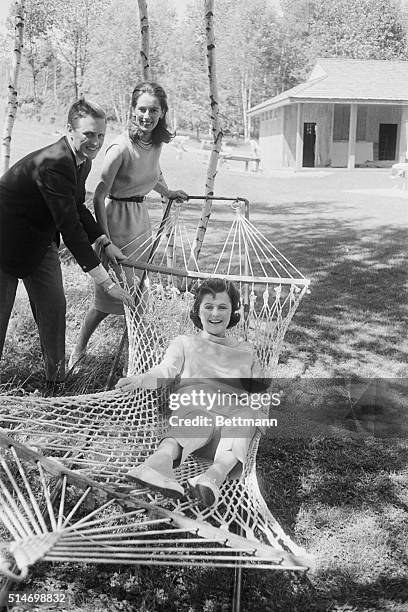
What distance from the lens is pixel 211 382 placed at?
94.0 inches

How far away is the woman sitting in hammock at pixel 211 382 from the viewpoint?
2176mm

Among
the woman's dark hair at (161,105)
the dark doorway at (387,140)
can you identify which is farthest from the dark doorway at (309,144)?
the woman's dark hair at (161,105)

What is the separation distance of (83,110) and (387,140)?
752 inches

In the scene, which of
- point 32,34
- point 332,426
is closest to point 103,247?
point 332,426

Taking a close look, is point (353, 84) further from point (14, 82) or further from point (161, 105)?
point (161, 105)

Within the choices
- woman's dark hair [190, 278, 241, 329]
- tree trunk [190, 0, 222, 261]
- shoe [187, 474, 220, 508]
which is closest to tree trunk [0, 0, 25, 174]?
tree trunk [190, 0, 222, 261]

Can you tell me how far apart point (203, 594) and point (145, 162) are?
1660mm

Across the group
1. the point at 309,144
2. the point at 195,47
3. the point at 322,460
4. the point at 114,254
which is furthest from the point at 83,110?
the point at 195,47

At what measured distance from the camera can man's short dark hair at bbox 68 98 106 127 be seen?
231 cm

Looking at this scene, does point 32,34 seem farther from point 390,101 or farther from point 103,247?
point 103,247

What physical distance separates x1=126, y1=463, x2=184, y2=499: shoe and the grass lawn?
0.29m

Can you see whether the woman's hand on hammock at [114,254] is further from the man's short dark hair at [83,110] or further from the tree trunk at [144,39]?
the tree trunk at [144,39]

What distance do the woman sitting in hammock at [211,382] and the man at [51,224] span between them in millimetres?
321

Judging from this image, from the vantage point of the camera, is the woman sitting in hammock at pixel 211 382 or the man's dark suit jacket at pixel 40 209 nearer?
the woman sitting in hammock at pixel 211 382
